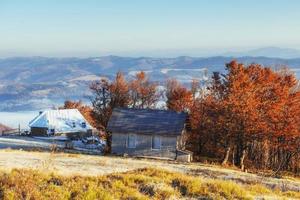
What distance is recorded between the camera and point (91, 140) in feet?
271

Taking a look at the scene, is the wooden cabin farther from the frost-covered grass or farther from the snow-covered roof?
the frost-covered grass

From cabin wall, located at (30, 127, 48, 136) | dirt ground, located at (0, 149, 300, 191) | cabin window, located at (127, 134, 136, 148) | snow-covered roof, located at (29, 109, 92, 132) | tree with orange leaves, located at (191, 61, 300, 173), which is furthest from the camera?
cabin wall, located at (30, 127, 48, 136)

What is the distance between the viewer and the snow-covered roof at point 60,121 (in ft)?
297

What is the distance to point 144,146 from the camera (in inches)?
2283

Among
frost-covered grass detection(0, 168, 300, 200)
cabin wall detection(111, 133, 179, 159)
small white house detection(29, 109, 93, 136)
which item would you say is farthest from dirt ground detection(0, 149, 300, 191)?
small white house detection(29, 109, 93, 136)

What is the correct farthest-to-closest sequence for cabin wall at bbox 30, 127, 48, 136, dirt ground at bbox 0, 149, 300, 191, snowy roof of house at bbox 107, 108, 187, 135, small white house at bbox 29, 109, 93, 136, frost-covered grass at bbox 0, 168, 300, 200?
1. cabin wall at bbox 30, 127, 48, 136
2. small white house at bbox 29, 109, 93, 136
3. snowy roof of house at bbox 107, 108, 187, 135
4. dirt ground at bbox 0, 149, 300, 191
5. frost-covered grass at bbox 0, 168, 300, 200

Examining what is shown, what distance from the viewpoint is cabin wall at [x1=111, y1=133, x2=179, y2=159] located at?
57188 millimetres

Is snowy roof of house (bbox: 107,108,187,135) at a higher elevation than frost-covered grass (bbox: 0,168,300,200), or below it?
below

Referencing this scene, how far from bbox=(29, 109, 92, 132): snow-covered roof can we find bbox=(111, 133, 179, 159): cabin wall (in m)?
33.1

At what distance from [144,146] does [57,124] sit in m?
36.1

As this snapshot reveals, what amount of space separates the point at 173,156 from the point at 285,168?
18102 mm

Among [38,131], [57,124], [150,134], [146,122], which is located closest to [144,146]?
[150,134]

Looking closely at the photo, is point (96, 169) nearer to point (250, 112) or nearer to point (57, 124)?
point (250, 112)

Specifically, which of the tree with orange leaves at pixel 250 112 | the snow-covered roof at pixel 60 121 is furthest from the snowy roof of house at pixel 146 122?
the snow-covered roof at pixel 60 121
